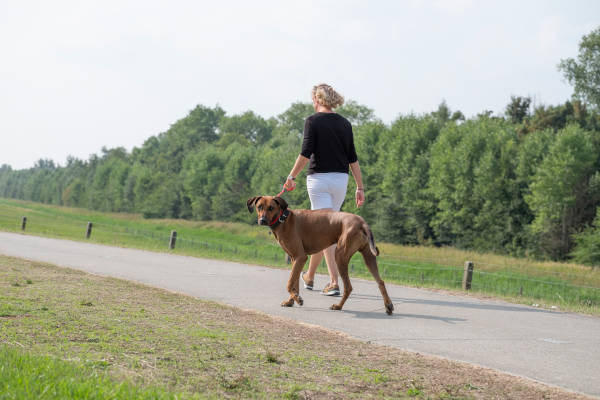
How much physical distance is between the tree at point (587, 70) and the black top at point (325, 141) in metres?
42.3

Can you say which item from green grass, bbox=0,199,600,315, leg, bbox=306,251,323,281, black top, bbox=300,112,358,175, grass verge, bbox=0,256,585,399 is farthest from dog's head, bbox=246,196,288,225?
green grass, bbox=0,199,600,315

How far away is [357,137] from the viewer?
5225cm

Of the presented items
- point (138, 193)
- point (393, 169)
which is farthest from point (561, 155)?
point (138, 193)

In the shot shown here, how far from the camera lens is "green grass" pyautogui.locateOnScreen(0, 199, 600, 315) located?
13.0 meters

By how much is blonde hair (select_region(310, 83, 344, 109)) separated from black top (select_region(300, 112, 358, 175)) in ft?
0.48

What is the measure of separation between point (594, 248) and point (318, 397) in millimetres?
34864

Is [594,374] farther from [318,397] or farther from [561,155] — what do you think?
[561,155]

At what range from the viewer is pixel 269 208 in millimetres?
6617

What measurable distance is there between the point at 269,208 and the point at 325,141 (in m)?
1.39

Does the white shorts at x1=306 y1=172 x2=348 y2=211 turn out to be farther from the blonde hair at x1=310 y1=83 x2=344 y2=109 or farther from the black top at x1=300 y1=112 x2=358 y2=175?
the blonde hair at x1=310 y1=83 x2=344 y2=109

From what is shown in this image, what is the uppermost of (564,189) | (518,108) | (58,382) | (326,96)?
(518,108)

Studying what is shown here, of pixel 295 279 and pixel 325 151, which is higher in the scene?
pixel 325 151

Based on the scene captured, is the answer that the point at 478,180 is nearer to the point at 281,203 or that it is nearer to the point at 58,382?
the point at 281,203

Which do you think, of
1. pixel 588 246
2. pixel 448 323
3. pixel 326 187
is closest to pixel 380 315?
pixel 448 323
